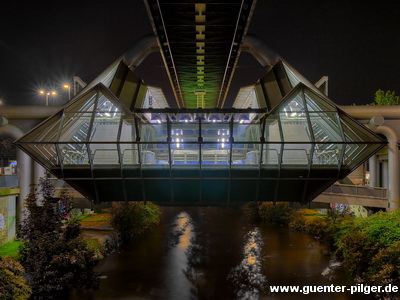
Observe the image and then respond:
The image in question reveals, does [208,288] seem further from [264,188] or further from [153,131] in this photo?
[153,131]

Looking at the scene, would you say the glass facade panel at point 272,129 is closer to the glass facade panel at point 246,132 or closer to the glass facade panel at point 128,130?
the glass facade panel at point 246,132

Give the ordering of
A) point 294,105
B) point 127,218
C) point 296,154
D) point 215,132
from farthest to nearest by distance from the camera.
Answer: point 127,218, point 215,132, point 294,105, point 296,154

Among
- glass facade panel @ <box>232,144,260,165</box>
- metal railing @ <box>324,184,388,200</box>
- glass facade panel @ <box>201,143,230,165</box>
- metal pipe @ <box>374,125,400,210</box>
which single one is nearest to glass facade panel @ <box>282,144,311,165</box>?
glass facade panel @ <box>232,144,260,165</box>

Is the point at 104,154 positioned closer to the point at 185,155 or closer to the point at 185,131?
the point at 185,155

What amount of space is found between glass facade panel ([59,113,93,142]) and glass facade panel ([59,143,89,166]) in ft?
1.22

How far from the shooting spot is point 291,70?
25.0 meters

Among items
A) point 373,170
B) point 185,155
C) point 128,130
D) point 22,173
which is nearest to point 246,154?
point 185,155

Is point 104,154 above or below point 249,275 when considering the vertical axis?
above

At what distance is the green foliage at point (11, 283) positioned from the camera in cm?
1458

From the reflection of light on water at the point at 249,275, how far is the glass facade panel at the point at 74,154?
434 inches

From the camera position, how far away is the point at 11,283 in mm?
→ 14891

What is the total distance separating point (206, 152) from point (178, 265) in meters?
9.49

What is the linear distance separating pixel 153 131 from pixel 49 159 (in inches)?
218

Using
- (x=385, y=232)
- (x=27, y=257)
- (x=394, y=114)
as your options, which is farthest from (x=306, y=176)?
(x=27, y=257)
